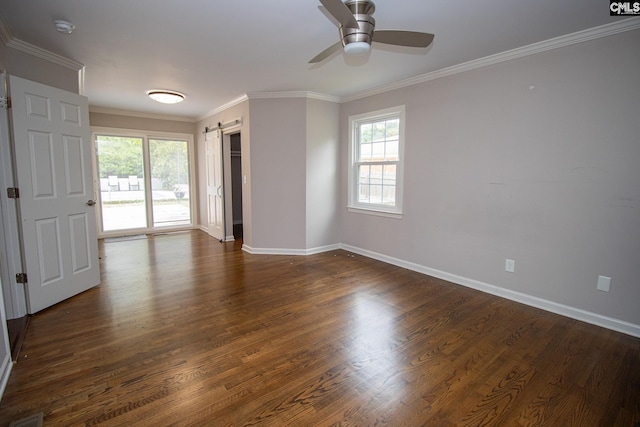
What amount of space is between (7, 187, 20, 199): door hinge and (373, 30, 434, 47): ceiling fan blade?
333 centimetres

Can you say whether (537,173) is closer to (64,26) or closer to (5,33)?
(64,26)

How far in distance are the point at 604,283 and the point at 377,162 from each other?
291 centimetres

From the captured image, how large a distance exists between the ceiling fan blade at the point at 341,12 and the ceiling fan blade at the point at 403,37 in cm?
25

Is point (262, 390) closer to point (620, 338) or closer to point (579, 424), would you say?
point (579, 424)

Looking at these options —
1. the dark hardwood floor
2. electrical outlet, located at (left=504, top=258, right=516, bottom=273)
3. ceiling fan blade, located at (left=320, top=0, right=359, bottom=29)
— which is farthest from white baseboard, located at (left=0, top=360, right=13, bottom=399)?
electrical outlet, located at (left=504, top=258, right=516, bottom=273)

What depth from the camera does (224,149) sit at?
5.78m

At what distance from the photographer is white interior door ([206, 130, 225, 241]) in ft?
19.2

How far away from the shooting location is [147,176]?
658 cm

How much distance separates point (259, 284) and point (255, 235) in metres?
1.48

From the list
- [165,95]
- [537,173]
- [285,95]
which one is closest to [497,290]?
[537,173]

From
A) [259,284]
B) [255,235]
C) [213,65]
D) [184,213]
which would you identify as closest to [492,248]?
[259,284]

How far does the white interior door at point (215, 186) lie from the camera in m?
5.86

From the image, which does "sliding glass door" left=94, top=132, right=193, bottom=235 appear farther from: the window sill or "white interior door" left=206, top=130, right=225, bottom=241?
the window sill

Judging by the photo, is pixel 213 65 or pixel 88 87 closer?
pixel 213 65
